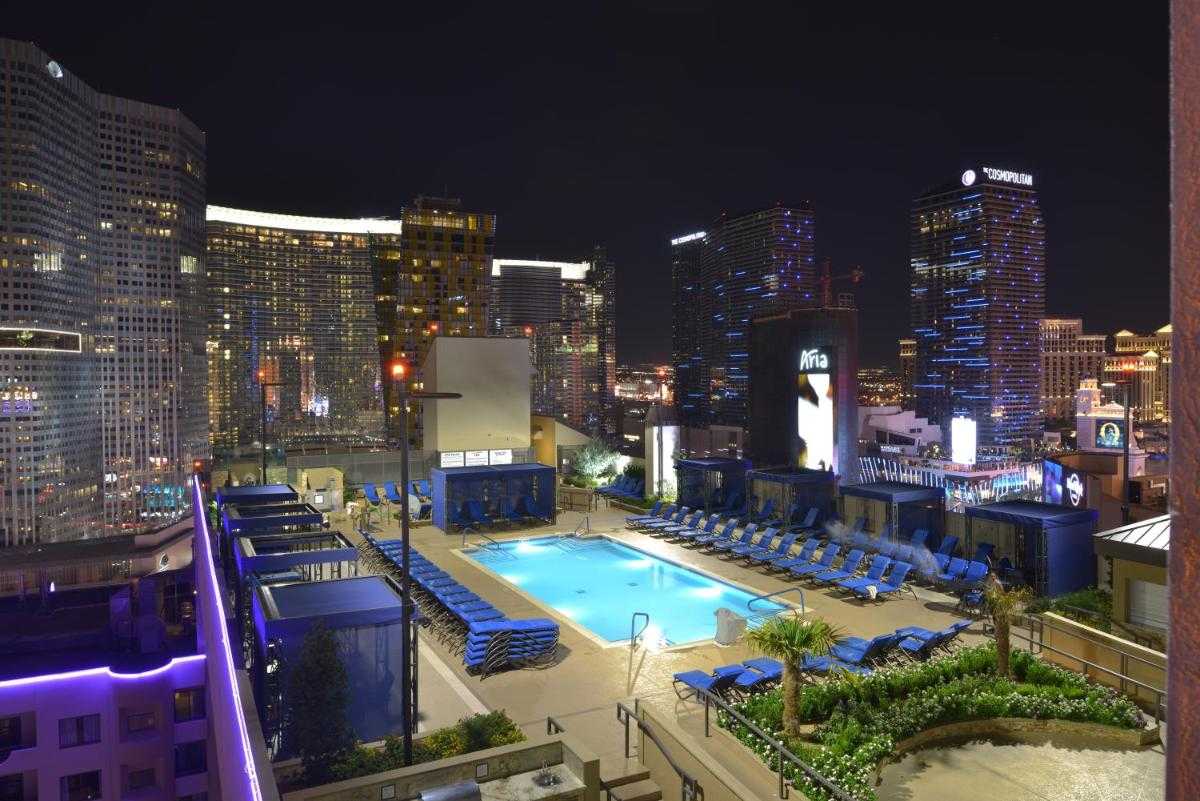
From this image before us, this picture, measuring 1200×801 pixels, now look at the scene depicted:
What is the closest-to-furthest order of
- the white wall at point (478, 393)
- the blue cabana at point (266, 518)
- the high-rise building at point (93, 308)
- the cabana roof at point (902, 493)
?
the blue cabana at point (266, 518) → the cabana roof at point (902, 493) → the white wall at point (478, 393) → the high-rise building at point (93, 308)

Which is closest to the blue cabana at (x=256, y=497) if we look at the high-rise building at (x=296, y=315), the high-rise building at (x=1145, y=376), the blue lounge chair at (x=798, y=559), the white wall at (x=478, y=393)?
the white wall at (x=478, y=393)

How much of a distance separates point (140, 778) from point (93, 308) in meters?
123

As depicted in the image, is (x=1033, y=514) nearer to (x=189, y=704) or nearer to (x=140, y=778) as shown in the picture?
(x=189, y=704)

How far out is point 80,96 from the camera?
136 metres

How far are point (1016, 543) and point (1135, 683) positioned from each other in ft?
19.6

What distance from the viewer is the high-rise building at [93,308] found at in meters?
116

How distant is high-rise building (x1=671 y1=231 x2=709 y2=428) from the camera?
592ft

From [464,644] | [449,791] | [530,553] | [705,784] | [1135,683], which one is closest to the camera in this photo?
[449,791]

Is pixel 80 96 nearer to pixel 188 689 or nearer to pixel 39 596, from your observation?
pixel 39 596

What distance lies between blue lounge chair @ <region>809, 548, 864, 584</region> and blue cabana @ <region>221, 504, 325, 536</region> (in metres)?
9.86

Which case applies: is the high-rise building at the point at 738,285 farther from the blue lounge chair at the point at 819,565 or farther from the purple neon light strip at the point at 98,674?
the blue lounge chair at the point at 819,565

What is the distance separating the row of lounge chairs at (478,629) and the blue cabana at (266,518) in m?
2.35

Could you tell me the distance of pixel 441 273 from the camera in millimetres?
112812

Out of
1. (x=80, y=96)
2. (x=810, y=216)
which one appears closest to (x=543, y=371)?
(x=810, y=216)
